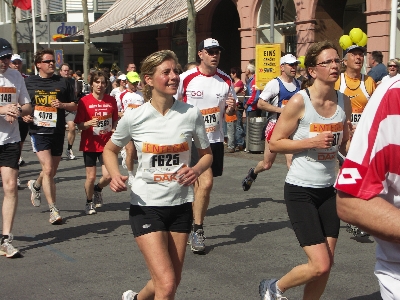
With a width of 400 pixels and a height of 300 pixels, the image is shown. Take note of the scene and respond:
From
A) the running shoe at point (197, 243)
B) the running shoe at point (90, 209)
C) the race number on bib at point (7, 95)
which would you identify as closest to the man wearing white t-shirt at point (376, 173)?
the running shoe at point (197, 243)

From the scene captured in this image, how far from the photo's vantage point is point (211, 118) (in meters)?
7.39

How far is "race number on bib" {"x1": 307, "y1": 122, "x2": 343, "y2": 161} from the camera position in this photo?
4844mm

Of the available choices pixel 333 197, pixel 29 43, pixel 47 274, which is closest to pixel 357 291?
pixel 333 197

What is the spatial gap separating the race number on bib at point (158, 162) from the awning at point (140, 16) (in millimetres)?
17465

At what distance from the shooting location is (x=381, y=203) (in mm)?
2004

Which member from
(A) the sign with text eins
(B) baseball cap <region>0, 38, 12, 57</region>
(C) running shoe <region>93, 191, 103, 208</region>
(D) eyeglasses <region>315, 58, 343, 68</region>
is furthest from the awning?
(D) eyeglasses <region>315, 58, 343, 68</region>

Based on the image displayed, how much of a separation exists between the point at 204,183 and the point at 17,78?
228 cm

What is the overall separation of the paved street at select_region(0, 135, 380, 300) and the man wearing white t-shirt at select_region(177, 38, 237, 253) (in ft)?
2.19

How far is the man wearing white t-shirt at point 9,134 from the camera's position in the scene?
267 inches

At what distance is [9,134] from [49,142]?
1.48 metres

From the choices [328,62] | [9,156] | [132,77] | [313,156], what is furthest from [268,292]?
[132,77]

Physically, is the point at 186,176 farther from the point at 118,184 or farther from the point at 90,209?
the point at 90,209

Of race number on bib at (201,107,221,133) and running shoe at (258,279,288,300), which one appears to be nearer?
running shoe at (258,279,288,300)

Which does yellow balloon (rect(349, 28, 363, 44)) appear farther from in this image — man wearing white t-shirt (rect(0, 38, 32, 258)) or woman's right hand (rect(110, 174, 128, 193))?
woman's right hand (rect(110, 174, 128, 193))
